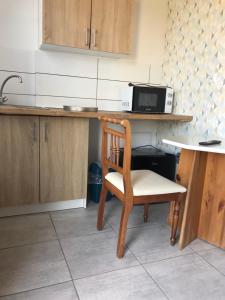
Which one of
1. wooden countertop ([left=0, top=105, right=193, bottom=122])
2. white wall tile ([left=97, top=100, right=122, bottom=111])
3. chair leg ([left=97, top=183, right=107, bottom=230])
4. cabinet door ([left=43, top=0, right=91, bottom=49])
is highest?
cabinet door ([left=43, top=0, right=91, bottom=49])

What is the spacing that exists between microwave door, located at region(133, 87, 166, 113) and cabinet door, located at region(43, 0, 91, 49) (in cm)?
64

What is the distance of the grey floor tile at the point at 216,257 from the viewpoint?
1635 mm

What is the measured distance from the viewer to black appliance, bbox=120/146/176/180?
98.1 inches

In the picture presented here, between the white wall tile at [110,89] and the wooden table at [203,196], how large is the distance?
43.0 inches

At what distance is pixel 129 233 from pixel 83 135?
0.88 m

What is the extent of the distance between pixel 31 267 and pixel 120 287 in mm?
542

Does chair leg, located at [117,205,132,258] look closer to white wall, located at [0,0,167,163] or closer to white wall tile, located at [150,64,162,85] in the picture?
white wall, located at [0,0,167,163]

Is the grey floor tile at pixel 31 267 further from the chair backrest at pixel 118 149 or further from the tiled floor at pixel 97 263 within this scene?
the chair backrest at pixel 118 149

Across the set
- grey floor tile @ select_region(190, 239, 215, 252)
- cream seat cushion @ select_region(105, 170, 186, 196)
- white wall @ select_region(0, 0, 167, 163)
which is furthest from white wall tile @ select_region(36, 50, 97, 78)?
grey floor tile @ select_region(190, 239, 215, 252)

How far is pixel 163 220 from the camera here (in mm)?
2223

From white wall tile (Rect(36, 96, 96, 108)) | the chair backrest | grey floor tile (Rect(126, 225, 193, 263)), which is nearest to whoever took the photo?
the chair backrest

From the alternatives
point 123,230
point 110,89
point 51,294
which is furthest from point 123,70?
point 51,294

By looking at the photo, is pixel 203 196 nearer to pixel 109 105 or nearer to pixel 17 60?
pixel 109 105

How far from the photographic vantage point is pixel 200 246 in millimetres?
1863
